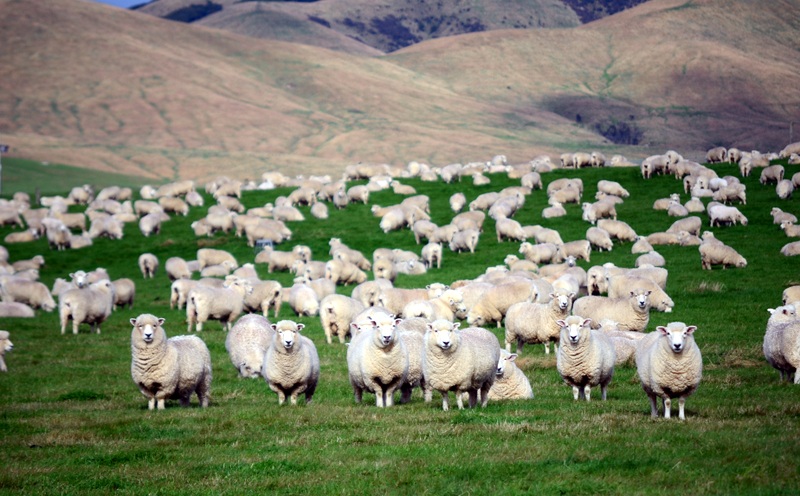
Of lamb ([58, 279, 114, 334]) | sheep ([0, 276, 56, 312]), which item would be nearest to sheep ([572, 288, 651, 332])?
lamb ([58, 279, 114, 334])

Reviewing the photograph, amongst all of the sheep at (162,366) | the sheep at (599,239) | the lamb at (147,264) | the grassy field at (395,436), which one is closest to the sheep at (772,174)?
the sheep at (599,239)

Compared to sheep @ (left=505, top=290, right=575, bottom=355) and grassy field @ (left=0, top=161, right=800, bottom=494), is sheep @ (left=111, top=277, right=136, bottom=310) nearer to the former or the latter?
grassy field @ (left=0, top=161, right=800, bottom=494)

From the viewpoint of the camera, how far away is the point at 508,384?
15.5 m

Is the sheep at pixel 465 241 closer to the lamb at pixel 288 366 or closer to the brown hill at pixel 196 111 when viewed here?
the lamb at pixel 288 366

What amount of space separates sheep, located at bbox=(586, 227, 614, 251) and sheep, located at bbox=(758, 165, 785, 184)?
1169 cm

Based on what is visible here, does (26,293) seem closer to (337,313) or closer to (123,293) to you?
(123,293)

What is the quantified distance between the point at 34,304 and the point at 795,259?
86.9ft

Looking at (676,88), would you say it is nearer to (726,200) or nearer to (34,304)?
(726,200)

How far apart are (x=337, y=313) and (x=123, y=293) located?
12.7m

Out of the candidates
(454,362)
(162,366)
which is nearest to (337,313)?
(162,366)

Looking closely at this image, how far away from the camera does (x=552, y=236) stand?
36.6 meters

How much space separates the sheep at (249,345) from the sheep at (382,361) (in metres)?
4.25

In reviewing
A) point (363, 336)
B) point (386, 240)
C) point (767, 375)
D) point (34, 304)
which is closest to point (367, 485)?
point (363, 336)

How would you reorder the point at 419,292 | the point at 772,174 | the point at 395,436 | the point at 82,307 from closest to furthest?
the point at 395,436 < the point at 419,292 < the point at 82,307 < the point at 772,174
